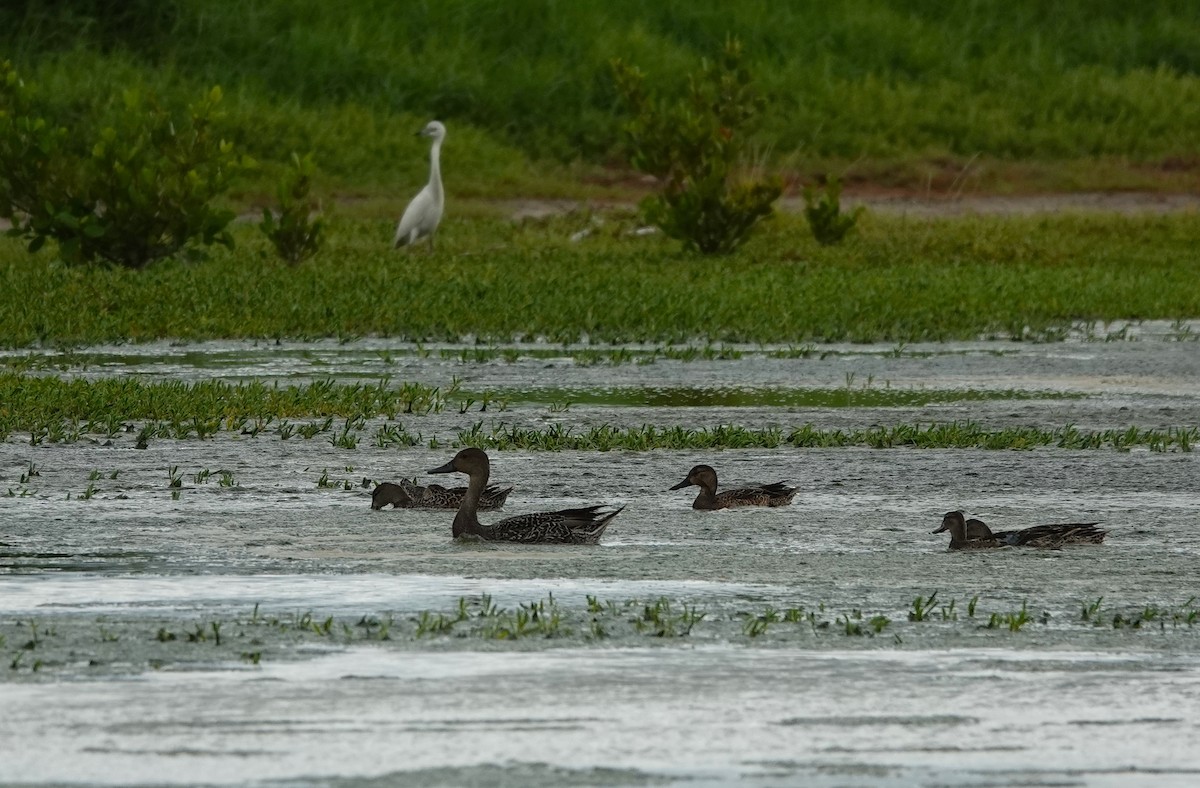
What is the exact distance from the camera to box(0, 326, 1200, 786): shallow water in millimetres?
5961

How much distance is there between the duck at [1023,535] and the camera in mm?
8984

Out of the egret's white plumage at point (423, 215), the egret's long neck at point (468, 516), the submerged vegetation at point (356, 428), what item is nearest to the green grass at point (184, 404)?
the submerged vegetation at point (356, 428)

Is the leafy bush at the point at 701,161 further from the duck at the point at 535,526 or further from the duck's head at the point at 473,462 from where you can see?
the duck at the point at 535,526

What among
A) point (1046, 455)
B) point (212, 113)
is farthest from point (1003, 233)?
point (1046, 455)

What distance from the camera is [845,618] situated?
303 inches

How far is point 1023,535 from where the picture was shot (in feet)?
29.8

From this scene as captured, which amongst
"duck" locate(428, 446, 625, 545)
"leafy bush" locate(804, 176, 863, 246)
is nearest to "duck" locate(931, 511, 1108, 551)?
"duck" locate(428, 446, 625, 545)

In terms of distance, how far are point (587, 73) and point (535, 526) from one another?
30201mm

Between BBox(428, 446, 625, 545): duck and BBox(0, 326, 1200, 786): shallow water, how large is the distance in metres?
0.06

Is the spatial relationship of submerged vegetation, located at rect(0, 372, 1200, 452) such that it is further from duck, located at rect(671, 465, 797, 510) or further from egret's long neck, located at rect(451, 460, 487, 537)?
egret's long neck, located at rect(451, 460, 487, 537)

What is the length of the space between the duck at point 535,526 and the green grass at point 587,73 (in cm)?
2394

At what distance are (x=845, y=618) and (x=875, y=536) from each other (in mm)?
1870

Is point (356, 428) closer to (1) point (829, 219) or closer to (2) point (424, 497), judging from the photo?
(2) point (424, 497)

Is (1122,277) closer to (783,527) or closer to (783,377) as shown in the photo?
(783,377)
